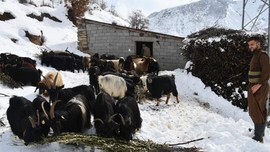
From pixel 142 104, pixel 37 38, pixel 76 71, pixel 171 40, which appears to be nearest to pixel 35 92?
pixel 142 104

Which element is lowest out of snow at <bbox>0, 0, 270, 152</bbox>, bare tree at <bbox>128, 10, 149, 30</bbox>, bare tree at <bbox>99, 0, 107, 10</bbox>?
snow at <bbox>0, 0, 270, 152</bbox>

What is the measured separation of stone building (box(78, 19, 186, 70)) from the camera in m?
18.8

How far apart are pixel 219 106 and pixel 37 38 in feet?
41.6

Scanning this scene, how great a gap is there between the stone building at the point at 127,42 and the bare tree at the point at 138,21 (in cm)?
1853

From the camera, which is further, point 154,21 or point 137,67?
point 154,21

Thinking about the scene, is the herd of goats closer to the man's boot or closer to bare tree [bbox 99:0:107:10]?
the man's boot

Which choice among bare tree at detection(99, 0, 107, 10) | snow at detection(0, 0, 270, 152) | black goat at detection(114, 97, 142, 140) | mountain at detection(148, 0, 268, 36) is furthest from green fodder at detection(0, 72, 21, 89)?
mountain at detection(148, 0, 268, 36)

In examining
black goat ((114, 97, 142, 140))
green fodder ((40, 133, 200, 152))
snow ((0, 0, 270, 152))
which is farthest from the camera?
snow ((0, 0, 270, 152))

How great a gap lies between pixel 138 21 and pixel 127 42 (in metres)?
22.0

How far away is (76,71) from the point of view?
16.5 m

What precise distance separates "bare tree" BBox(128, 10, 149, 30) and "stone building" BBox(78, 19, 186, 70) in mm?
18526

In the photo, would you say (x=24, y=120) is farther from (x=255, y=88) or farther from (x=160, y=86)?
(x=160, y=86)

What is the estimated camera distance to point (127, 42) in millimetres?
19734

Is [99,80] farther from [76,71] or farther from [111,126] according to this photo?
[76,71]
